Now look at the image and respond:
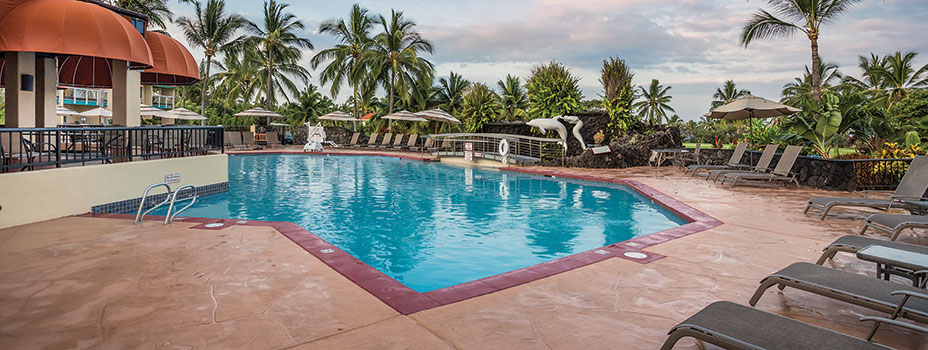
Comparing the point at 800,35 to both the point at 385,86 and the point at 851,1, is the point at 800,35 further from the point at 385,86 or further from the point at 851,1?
the point at 385,86

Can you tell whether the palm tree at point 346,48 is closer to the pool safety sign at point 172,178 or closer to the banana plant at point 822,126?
the pool safety sign at point 172,178

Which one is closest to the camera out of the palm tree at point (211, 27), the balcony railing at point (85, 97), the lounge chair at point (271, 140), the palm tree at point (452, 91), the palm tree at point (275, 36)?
the balcony railing at point (85, 97)

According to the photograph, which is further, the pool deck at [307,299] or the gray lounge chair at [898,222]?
the gray lounge chair at [898,222]

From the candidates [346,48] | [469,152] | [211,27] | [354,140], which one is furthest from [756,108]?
[211,27]

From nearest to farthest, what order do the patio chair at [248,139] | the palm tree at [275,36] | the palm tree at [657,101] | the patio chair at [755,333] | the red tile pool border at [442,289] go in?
1. the patio chair at [755,333]
2. the red tile pool border at [442,289]
3. the patio chair at [248,139]
4. the palm tree at [275,36]
5. the palm tree at [657,101]

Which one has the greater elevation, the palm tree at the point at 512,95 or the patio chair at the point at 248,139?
the palm tree at the point at 512,95

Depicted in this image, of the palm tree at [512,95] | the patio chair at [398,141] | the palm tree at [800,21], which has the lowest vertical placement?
the patio chair at [398,141]

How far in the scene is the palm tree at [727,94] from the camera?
5942cm

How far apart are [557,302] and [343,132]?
3064cm

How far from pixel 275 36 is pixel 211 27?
404 cm

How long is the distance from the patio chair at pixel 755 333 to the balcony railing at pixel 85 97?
97.3 ft

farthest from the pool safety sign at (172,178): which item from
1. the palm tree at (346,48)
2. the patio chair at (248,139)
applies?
the palm tree at (346,48)

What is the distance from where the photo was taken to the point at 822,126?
1230 centimetres

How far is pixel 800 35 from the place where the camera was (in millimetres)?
20625
